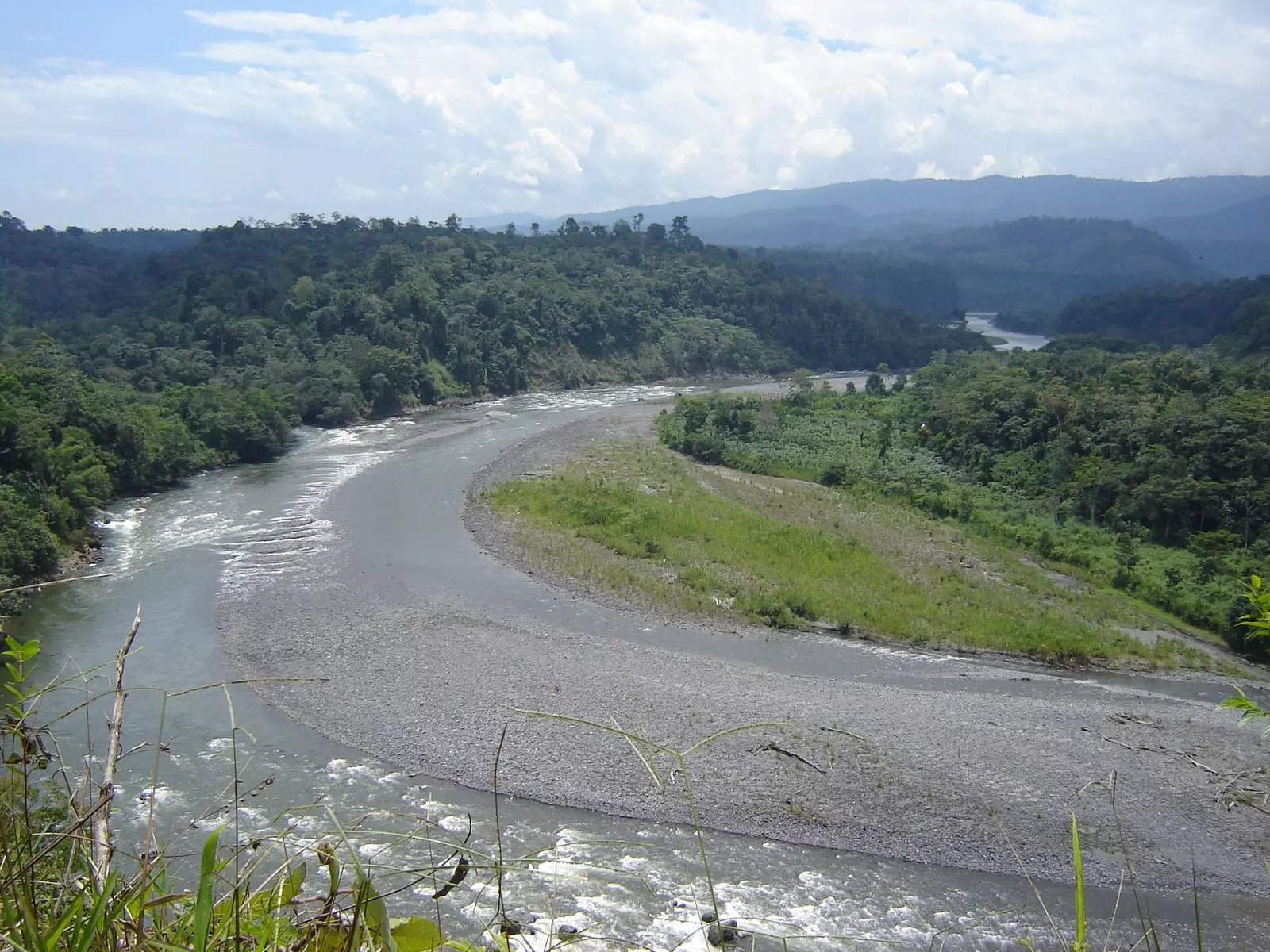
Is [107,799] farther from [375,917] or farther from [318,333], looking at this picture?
[318,333]

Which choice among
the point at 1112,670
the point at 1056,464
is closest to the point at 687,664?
the point at 1112,670

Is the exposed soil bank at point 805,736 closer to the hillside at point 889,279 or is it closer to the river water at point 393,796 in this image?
the river water at point 393,796

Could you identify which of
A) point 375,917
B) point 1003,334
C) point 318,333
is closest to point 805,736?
point 375,917

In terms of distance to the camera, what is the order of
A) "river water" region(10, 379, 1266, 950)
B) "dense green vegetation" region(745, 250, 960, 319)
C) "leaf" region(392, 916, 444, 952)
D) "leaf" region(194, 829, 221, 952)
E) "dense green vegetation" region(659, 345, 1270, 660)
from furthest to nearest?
1. "dense green vegetation" region(745, 250, 960, 319)
2. "dense green vegetation" region(659, 345, 1270, 660)
3. "river water" region(10, 379, 1266, 950)
4. "leaf" region(392, 916, 444, 952)
5. "leaf" region(194, 829, 221, 952)

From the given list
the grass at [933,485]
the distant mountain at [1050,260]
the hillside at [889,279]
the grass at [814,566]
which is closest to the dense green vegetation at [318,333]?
the grass at [814,566]

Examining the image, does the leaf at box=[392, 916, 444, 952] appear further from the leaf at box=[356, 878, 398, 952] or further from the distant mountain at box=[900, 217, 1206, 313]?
the distant mountain at box=[900, 217, 1206, 313]

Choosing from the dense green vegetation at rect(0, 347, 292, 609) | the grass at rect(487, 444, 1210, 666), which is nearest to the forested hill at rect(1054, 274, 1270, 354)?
the grass at rect(487, 444, 1210, 666)
